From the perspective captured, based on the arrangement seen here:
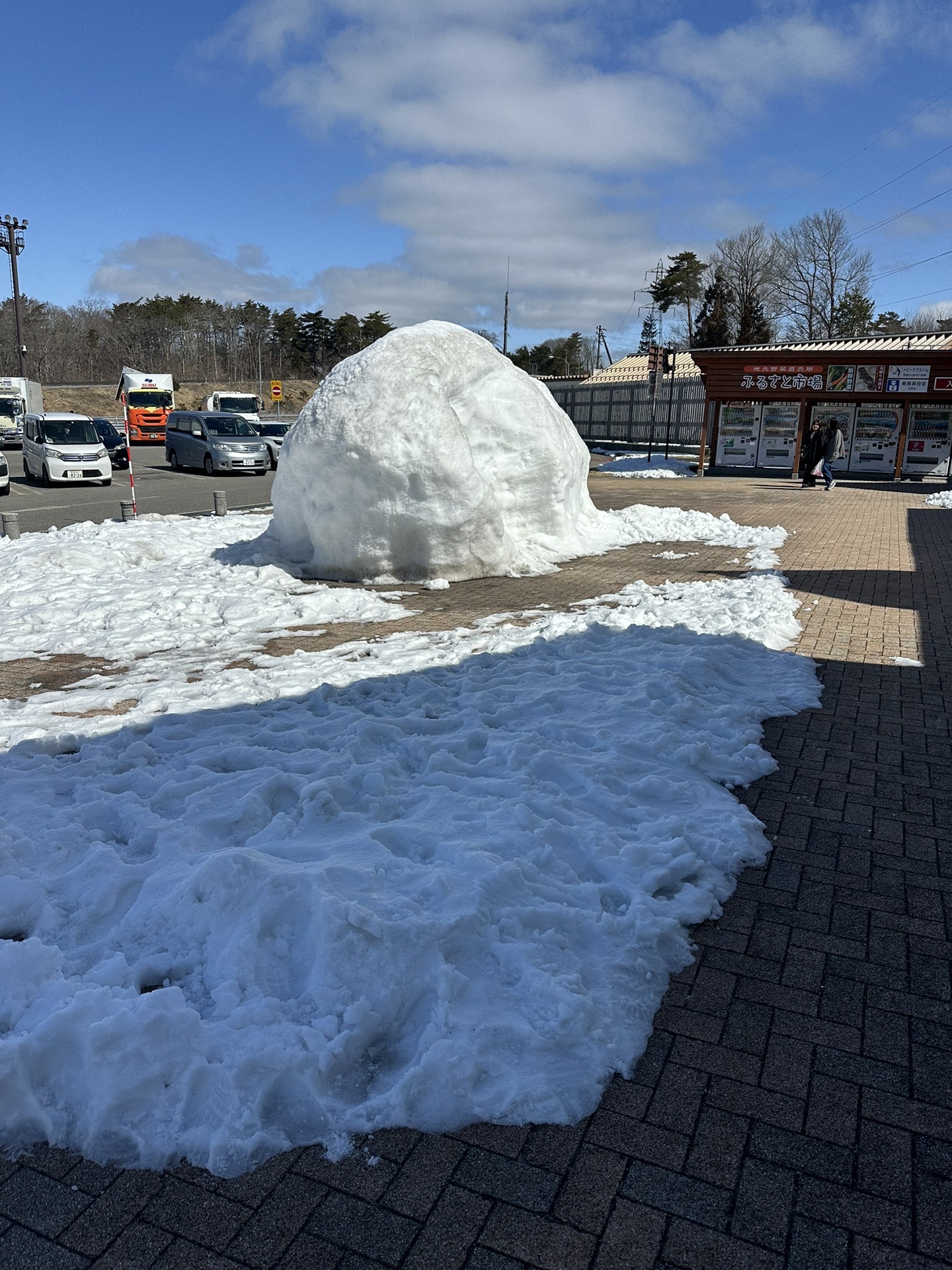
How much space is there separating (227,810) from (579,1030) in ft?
6.81

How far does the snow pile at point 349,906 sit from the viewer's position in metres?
2.56

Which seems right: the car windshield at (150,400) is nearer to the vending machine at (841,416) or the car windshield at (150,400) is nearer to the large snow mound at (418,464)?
the vending machine at (841,416)

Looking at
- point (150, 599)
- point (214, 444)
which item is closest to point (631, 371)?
point (214, 444)

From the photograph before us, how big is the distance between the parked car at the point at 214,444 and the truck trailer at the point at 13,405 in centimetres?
1404

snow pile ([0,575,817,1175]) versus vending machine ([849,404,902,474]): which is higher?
vending machine ([849,404,902,474])

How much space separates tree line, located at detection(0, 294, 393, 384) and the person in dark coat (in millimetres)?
65638

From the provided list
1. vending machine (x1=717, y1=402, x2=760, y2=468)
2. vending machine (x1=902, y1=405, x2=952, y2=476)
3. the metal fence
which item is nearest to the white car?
the metal fence

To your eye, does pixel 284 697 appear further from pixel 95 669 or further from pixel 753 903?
pixel 753 903

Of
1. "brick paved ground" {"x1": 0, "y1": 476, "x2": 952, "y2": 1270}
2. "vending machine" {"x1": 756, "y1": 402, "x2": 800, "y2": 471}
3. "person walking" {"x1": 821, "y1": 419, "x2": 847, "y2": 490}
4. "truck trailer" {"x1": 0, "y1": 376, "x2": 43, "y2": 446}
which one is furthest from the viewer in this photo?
"truck trailer" {"x1": 0, "y1": 376, "x2": 43, "y2": 446}

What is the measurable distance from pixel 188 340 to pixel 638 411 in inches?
2516

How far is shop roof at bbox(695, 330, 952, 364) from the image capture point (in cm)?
2462

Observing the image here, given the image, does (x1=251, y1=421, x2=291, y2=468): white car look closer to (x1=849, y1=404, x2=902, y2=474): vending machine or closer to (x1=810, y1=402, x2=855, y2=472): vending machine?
(x1=810, y1=402, x2=855, y2=472): vending machine

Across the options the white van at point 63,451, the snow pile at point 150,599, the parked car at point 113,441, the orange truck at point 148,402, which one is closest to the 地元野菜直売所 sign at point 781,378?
the white van at point 63,451

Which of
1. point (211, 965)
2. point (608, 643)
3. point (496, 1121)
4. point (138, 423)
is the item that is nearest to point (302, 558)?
point (608, 643)
